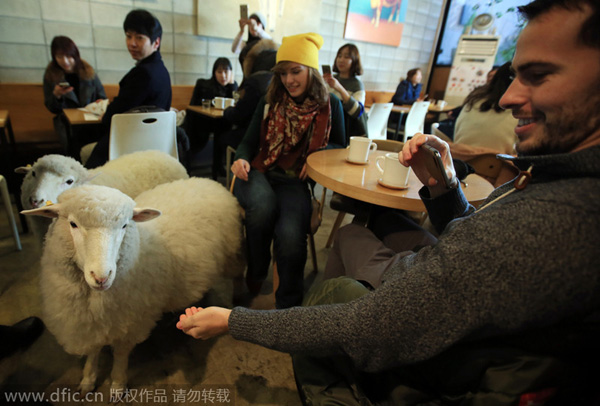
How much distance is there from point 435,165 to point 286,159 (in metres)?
1.06

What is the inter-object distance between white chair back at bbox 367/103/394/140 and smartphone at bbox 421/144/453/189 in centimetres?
290

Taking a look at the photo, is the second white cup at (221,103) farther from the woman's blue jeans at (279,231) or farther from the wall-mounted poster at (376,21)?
the wall-mounted poster at (376,21)

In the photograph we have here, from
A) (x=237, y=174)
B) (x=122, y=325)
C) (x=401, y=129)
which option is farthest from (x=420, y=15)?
(x=122, y=325)

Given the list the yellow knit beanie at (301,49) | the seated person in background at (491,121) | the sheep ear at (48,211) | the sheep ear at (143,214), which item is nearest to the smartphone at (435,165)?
the sheep ear at (143,214)

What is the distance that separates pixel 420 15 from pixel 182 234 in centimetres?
716

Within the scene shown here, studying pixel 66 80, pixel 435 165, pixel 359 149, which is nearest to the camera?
pixel 435 165

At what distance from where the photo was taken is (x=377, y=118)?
151 inches

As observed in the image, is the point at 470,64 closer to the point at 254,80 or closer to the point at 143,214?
the point at 254,80

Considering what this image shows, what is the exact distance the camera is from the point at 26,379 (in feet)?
4.14

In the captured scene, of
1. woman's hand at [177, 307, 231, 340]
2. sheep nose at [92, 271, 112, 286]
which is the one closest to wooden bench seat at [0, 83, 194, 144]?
sheep nose at [92, 271, 112, 286]

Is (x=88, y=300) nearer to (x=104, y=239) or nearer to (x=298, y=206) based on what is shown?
(x=104, y=239)

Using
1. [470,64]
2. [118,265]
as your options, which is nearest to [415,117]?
[470,64]

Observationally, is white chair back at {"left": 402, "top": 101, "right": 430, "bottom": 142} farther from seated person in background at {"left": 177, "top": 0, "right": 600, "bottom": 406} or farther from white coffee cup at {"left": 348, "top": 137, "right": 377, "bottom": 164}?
seated person in background at {"left": 177, "top": 0, "right": 600, "bottom": 406}

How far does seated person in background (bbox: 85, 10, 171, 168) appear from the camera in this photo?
2.12 metres
